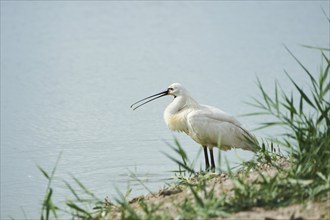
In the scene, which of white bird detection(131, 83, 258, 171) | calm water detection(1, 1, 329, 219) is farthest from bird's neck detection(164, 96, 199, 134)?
calm water detection(1, 1, 329, 219)

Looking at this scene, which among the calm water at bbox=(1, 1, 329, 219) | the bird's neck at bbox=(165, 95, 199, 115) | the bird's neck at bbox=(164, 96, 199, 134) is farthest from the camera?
the calm water at bbox=(1, 1, 329, 219)

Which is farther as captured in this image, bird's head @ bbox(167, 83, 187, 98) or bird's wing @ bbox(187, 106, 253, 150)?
bird's head @ bbox(167, 83, 187, 98)

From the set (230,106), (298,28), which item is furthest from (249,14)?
(230,106)

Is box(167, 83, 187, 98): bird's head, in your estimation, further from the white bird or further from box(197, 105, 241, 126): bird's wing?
box(197, 105, 241, 126): bird's wing

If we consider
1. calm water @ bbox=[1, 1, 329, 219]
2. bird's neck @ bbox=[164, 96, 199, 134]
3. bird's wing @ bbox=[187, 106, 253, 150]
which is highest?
calm water @ bbox=[1, 1, 329, 219]

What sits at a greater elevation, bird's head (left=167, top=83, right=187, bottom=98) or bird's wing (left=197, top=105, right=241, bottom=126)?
bird's head (left=167, top=83, right=187, bottom=98)

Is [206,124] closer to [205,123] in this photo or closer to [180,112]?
[205,123]

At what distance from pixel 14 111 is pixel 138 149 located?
317cm

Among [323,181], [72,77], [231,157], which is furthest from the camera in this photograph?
[72,77]

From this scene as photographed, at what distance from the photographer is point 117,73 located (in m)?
14.1

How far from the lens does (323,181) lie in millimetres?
4621

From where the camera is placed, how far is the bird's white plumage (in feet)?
27.2

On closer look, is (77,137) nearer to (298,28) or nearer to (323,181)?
(323,181)

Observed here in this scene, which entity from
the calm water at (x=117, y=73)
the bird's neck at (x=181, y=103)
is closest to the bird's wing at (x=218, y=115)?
the bird's neck at (x=181, y=103)
